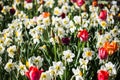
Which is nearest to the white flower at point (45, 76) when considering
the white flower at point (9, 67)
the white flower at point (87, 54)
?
the white flower at point (9, 67)

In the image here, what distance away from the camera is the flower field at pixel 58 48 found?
3.35 m

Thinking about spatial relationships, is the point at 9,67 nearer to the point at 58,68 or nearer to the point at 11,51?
the point at 11,51

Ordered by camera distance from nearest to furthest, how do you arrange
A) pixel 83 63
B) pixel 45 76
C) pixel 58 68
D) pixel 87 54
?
pixel 45 76 < pixel 58 68 < pixel 83 63 < pixel 87 54

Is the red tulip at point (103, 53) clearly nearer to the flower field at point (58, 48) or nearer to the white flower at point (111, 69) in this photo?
the flower field at point (58, 48)

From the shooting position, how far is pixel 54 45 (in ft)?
13.1

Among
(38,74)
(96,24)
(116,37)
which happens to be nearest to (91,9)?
(96,24)

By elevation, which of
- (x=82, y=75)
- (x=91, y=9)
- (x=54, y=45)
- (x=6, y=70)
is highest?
(x=91, y=9)

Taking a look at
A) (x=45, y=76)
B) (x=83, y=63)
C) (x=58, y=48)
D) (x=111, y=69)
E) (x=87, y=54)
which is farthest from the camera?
(x=58, y=48)

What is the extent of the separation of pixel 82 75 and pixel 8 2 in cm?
321

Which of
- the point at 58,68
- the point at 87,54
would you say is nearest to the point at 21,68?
the point at 58,68

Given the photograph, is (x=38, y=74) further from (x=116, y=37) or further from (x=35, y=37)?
(x=116, y=37)

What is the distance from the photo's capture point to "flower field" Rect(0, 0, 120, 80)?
3.35m

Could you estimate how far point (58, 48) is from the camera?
13.3 feet

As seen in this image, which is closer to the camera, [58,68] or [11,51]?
[58,68]
